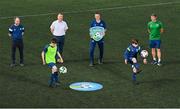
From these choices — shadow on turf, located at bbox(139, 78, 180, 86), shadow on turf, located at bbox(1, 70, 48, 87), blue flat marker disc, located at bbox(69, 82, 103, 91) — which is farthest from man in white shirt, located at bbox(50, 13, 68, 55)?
shadow on turf, located at bbox(139, 78, 180, 86)

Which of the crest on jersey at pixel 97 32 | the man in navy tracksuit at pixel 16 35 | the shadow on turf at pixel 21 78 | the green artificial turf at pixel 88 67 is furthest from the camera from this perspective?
the crest on jersey at pixel 97 32

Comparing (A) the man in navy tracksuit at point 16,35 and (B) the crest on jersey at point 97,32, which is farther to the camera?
(B) the crest on jersey at point 97,32

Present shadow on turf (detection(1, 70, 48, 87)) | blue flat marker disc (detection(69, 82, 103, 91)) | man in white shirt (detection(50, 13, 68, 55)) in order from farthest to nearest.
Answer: man in white shirt (detection(50, 13, 68, 55)), shadow on turf (detection(1, 70, 48, 87)), blue flat marker disc (detection(69, 82, 103, 91))

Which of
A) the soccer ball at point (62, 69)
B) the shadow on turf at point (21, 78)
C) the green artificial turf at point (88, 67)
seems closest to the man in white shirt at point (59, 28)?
the green artificial turf at point (88, 67)

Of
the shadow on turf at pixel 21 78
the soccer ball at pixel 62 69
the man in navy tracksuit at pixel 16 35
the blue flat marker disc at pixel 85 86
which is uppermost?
the man in navy tracksuit at pixel 16 35

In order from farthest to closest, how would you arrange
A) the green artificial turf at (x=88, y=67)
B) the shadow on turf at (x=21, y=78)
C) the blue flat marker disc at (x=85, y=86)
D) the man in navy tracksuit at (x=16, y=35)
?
1. the man in navy tracksuit at (x=16, y=35)
2. the shadow on turf at (x=21, y=78)
3. the blue flat marker disc at (x=85, y=86)
4. the green artificial turf at (x=88, y=67)

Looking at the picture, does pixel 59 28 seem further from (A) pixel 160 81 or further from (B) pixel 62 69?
(A) pixel 160 81

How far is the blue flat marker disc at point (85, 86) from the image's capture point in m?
19.4

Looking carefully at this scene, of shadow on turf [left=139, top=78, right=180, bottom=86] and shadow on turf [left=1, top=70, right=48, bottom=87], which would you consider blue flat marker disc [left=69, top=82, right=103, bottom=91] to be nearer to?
shadow on turf [left=1, top=70, right=48, bottom=87]

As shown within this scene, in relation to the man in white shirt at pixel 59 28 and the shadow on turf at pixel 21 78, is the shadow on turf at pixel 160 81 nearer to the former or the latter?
the shadow on turf at pixel 21 78

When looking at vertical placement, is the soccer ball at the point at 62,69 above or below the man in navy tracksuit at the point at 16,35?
below

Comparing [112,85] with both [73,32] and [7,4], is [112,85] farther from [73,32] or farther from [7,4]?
[7,4]

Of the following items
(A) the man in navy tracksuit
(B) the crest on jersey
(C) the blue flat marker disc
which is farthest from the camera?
(B) the crest on jersey

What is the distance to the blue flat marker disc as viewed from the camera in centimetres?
1941
